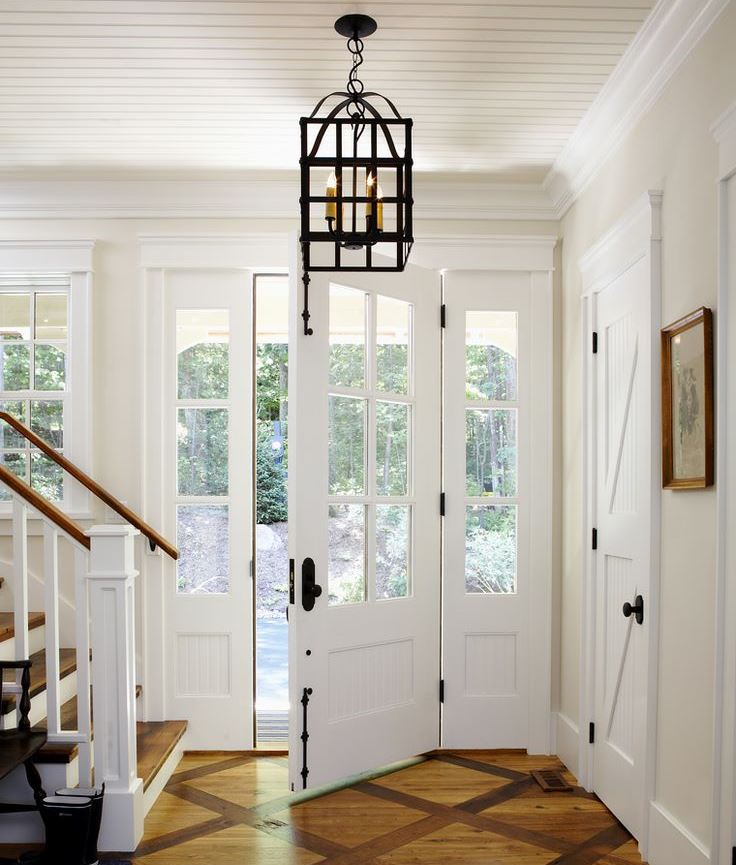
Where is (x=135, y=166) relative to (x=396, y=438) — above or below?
above

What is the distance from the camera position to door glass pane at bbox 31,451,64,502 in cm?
438

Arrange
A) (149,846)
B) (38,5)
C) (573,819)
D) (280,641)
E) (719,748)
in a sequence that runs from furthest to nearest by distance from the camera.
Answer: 1. (280,641)
2. (573,819)
3. (149,846)
4. (38,5)
5. (719,748)

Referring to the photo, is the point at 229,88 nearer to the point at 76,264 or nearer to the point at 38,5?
the point at 38,5

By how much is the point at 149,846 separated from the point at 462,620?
5.89 ft

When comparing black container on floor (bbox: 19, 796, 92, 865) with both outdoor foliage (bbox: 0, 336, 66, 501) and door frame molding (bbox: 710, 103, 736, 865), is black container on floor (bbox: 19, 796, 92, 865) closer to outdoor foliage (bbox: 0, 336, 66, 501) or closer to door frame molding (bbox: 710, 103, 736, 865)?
outdoor foliage (bbox: 0, 336, 66, 501)

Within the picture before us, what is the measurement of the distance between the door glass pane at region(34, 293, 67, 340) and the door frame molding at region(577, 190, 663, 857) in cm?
251

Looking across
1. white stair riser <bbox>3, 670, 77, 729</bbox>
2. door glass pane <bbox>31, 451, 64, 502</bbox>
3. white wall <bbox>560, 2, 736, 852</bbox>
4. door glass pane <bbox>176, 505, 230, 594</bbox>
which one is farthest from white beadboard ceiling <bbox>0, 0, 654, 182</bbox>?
white stair riser <bbox>3, 670, 77, 729</bbox>

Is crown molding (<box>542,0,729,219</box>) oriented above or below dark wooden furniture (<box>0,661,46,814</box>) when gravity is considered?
above

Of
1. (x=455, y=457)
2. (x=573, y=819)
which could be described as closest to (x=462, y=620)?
(x=455, y=457)

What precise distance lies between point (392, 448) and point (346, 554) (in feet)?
1.80

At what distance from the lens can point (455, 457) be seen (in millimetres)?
4402

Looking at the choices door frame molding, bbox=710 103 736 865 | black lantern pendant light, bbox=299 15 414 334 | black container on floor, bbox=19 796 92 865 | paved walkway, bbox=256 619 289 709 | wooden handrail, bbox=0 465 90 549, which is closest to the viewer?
black lantern pendant light, bbox=299 15 414 334

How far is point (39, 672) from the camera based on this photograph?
365cm

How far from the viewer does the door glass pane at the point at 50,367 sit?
4.43 m
